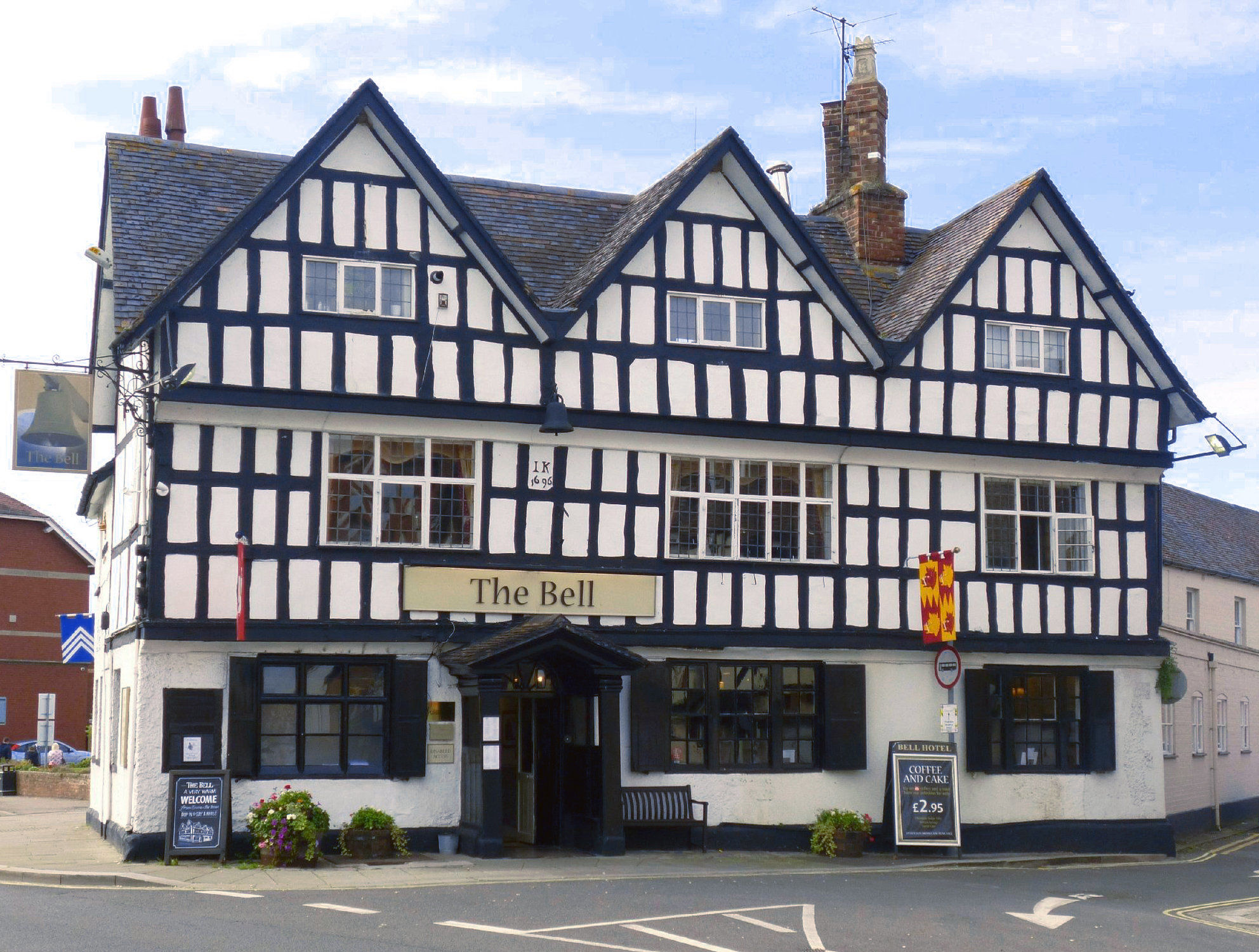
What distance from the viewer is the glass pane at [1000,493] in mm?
22812

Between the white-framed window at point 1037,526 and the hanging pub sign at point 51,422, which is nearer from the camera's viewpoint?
the hanging pub sign at point 51,422

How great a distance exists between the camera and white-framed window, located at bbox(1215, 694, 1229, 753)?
105 ft

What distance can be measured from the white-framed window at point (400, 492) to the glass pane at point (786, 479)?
445 centimetres

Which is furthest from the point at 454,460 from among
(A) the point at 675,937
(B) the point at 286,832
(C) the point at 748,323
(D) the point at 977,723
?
(A) the point at 675,937

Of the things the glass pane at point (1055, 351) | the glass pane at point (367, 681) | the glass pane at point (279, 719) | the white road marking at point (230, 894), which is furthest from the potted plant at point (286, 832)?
the glass pane at point (1055, 351)

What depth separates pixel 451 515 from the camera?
20.0 meters

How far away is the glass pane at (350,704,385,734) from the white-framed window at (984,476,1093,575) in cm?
922

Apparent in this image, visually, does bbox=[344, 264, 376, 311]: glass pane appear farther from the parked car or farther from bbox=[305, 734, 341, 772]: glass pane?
the parked car

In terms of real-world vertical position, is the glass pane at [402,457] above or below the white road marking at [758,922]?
above

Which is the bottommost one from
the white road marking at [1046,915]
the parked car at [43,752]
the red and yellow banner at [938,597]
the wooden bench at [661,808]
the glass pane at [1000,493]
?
the parked car at [43,752]

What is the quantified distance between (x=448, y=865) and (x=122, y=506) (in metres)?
Result: 7.67

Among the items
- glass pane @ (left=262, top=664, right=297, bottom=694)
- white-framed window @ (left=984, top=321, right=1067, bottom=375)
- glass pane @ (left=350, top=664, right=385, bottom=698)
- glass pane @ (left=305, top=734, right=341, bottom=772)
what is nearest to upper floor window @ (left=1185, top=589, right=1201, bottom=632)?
white-framed window @ (left=984, top=321, right=1067, bottom=375)

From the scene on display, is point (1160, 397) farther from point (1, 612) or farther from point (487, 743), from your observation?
point (1, 612)

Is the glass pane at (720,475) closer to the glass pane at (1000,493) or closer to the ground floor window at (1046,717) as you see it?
the glass pane at (1000,493)
